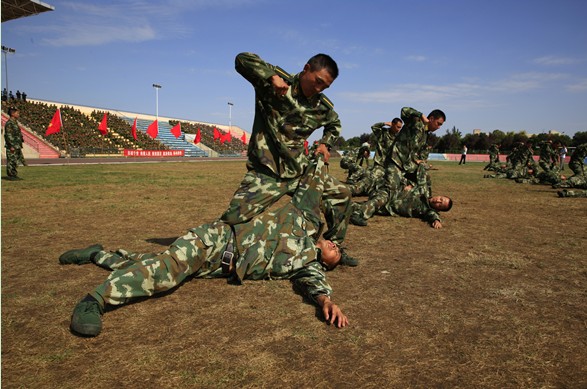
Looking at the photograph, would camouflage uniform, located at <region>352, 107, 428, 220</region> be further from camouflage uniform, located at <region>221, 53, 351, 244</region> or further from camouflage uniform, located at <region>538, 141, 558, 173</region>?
camouflage uniform, located at <region>538, 141, 558, 173</region>

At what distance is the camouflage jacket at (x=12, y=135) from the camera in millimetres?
14266

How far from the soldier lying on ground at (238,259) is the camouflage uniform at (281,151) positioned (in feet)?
0.66

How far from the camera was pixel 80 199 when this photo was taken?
388 inches

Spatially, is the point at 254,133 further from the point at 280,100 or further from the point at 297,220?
the point at 297,220

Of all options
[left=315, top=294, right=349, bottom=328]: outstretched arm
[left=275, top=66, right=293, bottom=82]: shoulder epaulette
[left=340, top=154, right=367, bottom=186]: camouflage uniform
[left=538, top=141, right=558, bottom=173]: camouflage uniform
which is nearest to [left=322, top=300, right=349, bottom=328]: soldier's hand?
[left=315, top=294, right=349, bottom=328]: outstretched arm

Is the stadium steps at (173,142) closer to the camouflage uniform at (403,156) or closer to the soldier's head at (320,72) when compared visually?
the camouflage uniform at (403,156)

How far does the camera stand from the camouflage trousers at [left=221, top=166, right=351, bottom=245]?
169 inches

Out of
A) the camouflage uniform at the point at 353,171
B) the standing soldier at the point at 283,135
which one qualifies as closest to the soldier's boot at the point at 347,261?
the standing soldier at the point at 283,135

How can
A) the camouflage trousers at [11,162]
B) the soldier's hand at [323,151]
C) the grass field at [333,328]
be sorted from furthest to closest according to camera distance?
the camouflage trousers at [11,162] → the soldier's hand at [323,151] → the grass field at [333,328]

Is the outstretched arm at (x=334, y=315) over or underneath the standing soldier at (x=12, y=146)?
underneath

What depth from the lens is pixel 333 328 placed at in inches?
127

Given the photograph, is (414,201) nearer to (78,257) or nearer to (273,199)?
(273,199)

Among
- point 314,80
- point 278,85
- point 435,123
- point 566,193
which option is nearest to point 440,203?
point 435,123

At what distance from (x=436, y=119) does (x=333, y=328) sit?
21.7 ft
